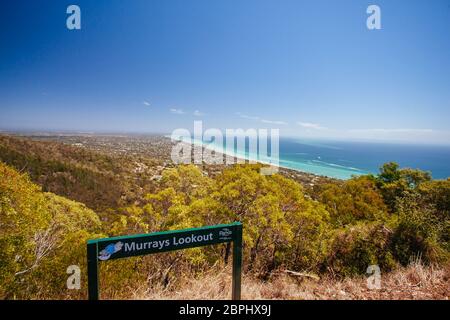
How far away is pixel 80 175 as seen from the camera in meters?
46.1

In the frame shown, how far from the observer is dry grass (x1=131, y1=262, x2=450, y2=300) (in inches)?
135

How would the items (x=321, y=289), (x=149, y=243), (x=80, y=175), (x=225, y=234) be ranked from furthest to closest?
(x=80, y=175) → (x=321, y=289) → (x=225, y=234) → (x=149, y=243)

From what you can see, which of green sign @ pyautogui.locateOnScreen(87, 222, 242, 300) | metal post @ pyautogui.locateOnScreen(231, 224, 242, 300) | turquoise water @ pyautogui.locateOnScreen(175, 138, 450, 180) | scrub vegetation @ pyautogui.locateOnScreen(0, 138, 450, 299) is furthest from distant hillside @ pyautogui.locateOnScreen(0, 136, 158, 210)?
green sign @ pyautogui.locateOnScreen(87, 222, 242, 300)

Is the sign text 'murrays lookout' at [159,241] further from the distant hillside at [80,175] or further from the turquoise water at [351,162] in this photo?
the distant hillside at [80,175]

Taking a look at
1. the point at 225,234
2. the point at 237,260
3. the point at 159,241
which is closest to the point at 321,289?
the point at 237,260

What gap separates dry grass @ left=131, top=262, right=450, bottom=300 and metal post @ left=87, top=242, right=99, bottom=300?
1.04 metres

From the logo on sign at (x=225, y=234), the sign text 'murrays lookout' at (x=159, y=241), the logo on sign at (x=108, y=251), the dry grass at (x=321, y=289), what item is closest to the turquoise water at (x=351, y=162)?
the dry grass at (x=321, y=289)

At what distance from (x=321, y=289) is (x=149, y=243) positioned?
10.4 feet

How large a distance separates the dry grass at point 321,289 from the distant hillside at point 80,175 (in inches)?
1466

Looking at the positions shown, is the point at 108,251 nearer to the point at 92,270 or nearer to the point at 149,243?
the point at 92,270

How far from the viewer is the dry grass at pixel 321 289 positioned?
3.44 metres
